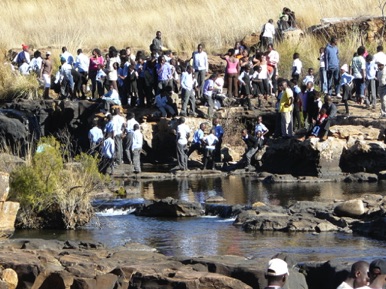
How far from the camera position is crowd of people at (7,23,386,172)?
36.1 m

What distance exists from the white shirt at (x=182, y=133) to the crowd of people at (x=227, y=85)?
0.03m

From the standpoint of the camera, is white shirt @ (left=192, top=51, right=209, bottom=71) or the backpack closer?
white shirt @ (left=192, top=51, right=209, bottom=71)

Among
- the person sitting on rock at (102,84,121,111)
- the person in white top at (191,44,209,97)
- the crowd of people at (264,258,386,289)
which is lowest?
the crowd of people at (264,258,386,289)

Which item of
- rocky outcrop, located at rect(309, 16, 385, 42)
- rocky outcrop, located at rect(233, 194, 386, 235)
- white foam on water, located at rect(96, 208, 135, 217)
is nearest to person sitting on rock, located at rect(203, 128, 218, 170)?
white foam on water, located at rect(96, 208, 135, 217)

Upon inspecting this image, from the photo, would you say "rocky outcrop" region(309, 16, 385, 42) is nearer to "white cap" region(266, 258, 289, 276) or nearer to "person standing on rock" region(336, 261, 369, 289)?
"person standing on rock" region(336, 261, 369, 289)

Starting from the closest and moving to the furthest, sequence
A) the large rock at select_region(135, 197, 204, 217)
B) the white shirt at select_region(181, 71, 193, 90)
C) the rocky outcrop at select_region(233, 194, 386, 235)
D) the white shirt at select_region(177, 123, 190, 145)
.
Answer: the rocky outcrop at select_region(233, 194, 386, 235), the large rock at select_region(135, 197, 204, 217), the white shirt at select_region(177, 123, 190, 145), the white shirt at select_region(181, 71, 193, 90)

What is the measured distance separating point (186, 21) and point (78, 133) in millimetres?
13730

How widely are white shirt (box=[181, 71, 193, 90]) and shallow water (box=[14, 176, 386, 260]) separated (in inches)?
208

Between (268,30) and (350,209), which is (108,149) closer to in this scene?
(350,209)

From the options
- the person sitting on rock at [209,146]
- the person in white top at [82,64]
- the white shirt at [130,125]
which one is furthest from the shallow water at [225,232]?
the person in white top at [82,64]

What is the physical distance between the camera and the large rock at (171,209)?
2770 cm

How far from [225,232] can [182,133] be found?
11.4 m

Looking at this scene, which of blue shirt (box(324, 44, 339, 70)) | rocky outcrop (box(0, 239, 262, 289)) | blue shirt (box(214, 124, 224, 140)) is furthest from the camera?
blue shirt (box(324, 44, 339, 70))

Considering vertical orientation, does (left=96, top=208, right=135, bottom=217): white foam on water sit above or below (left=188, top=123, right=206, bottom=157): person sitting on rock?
below
